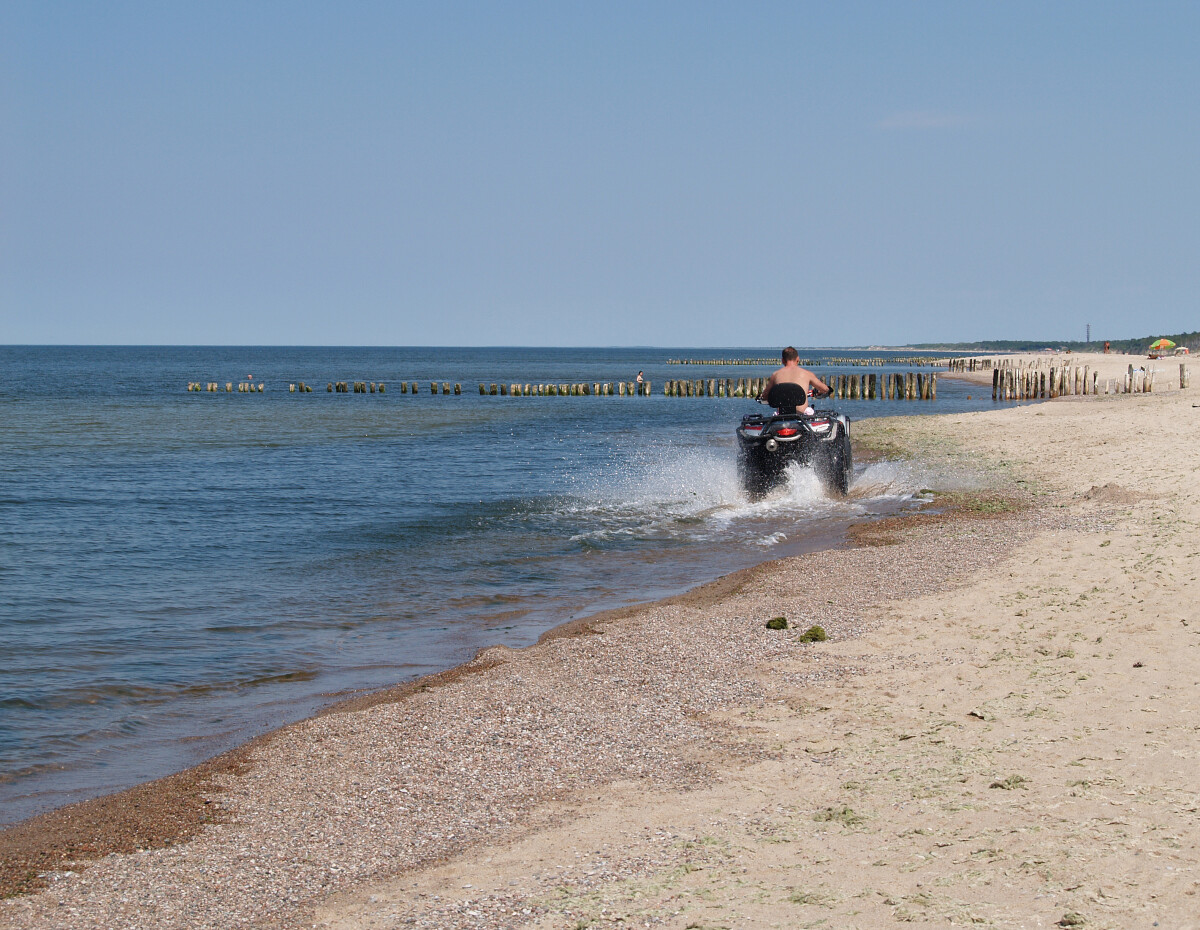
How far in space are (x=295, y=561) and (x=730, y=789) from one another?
35.0 feet

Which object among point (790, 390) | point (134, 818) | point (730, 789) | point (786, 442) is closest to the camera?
point (730, 789)

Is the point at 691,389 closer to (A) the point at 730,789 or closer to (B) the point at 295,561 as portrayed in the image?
(B) the point at 295,561

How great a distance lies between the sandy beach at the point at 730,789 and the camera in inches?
179

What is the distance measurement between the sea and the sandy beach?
124 cm

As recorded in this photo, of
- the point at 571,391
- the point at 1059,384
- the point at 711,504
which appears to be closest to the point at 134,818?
the point at 711,504

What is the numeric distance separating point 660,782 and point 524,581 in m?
7.55

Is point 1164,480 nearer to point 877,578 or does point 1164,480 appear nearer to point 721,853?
point 877,578

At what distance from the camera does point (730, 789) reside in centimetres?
590

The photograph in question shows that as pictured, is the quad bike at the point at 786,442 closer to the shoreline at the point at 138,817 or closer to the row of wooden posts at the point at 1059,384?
the shoreline at the point at 138,817

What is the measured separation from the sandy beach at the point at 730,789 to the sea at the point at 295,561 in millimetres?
1238

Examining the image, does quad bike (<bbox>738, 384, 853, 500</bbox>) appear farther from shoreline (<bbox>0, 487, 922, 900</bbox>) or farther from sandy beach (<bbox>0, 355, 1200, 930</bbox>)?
shoreline (<bbox>0, 487, 922, 900</bbox>)

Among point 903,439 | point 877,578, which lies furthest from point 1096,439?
point 877,578

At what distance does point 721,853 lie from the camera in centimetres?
500

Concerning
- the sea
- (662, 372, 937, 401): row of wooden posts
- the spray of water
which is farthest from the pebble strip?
(662, 372, 937, 401): row of wooden posts
